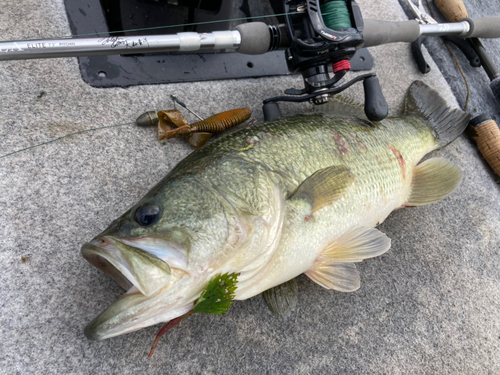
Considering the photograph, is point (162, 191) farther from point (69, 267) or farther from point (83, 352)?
point (83, 352)

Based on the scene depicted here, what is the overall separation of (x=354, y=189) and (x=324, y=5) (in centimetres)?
70

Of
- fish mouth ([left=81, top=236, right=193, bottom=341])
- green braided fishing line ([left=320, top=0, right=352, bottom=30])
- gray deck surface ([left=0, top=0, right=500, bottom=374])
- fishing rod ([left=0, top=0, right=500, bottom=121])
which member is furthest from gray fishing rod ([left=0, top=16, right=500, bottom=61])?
fish mouth ([left=81, top=236, right=193, bottom=341])

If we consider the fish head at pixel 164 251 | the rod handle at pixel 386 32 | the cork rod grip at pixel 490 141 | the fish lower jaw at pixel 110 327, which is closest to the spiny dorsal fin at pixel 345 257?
the fish head at pixel 164 251

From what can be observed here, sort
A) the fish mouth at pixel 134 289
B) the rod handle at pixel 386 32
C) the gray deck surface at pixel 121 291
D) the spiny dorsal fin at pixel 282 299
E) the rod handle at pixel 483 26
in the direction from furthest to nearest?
the rod handle at pixel 483 26 < the rod handle at pixel 386 32 < the spiny dorsal fin at pixel 282 299 < the gray deck surface at pixel 121 291 < the fish mouth at pixel 134 289

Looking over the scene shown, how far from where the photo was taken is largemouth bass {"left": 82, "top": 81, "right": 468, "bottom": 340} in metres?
0.86

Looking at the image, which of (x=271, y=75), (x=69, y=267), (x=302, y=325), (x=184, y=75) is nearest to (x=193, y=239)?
(x=69, y=267)

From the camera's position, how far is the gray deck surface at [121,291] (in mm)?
1105

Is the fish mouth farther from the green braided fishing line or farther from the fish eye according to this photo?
the green braided fishing line

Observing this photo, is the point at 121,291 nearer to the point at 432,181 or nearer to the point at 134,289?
the point at 134,289

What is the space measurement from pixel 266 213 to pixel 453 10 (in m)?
2.15

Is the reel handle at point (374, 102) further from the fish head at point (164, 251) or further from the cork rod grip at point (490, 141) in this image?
the cork rod grip at point (490, 141)

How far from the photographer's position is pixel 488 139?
1932 millimetres

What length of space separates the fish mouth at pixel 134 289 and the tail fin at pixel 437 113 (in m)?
1.47

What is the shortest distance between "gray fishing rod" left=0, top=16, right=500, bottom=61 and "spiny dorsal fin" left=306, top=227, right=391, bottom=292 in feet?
2.63
